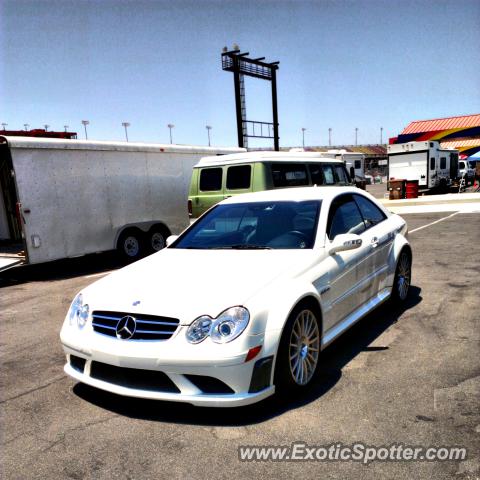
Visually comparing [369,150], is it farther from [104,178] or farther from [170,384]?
[170,384]

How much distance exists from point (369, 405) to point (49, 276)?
8045mm

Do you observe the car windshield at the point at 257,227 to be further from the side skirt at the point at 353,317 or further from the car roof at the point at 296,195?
the side skirt at the point at 353,317

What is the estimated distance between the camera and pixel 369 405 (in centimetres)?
326

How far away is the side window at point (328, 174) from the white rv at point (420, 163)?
16485 mm

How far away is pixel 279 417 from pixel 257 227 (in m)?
1.90

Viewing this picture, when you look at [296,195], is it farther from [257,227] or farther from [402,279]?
[402,279]

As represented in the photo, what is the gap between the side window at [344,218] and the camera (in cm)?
432

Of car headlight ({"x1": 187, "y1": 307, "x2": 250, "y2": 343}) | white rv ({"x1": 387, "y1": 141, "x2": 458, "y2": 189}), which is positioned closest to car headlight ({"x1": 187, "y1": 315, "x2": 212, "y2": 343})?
car headlight ({"x1": 187, "y1": 307, "x2": 250, "y2": 343})

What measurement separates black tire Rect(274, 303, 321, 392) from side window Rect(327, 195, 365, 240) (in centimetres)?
97

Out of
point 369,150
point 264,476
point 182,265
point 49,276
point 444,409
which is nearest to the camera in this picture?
point 264,476

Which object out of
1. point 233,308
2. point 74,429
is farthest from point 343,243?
point 74,429

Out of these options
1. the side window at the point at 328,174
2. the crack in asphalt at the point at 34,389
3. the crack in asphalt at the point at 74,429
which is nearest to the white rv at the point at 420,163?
the side window at the point at 328,174

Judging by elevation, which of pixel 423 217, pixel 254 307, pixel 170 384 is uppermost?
pixel 254 307

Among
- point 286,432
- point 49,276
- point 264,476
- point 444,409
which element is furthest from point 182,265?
point 49,276
